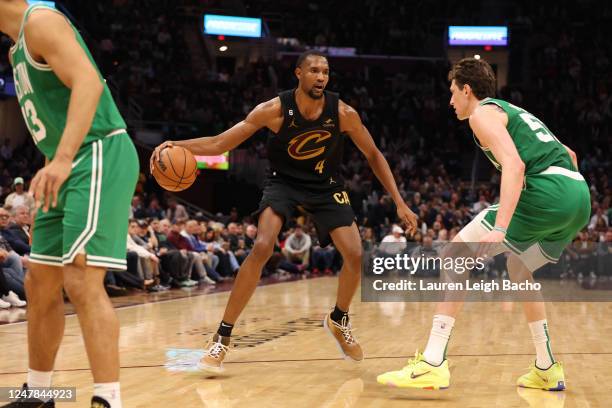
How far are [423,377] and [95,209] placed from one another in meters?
2.07

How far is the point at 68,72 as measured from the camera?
289 cm

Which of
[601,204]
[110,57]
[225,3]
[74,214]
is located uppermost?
[225,3]

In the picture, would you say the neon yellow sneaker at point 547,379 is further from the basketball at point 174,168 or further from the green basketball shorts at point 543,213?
the basketball at point 174,168

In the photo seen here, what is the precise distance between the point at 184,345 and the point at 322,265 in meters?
11.1

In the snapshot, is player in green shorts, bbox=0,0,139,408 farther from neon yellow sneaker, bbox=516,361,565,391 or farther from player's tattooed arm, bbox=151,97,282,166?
neon yellow sneaker, bbox=516,361,565,391

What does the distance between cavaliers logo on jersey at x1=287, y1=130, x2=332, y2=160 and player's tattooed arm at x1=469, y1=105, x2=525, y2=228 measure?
48.6 inches

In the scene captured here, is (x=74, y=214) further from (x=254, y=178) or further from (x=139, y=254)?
(x=254, y=178)

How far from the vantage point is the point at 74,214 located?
2.95 metres

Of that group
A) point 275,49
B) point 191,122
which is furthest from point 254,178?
point 275,49

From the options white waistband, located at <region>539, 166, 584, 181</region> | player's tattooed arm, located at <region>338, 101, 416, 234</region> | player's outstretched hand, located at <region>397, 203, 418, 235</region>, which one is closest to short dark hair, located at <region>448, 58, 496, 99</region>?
white waistband, located at <region>539, 166, 584, 181</region>

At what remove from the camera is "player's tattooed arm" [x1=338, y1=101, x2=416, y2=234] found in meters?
5.24

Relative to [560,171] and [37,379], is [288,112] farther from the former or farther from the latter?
[37,379]

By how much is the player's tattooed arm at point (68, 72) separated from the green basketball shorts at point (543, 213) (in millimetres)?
2255

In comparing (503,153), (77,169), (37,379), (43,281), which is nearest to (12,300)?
(37,379)
